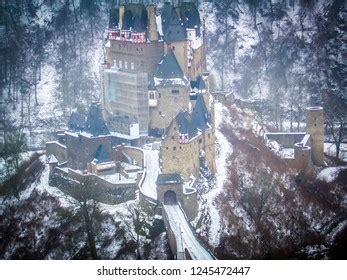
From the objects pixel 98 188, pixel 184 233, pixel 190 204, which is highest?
pixel 98 188

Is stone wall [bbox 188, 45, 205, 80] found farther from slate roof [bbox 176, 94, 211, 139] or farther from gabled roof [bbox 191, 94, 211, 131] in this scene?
gabled roof [bbox 191, 94, 211, 131]

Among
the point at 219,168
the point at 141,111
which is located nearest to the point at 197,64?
the point at 141,111

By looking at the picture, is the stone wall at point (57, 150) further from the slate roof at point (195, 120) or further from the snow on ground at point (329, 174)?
the snow on ground at point (329, 174)

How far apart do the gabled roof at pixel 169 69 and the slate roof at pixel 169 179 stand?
2.82 metres

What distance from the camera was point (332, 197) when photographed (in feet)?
51.5

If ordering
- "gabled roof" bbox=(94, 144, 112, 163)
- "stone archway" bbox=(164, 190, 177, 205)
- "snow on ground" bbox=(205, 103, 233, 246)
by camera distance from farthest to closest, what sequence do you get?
1. "gabled roof" bbox=(94, 144, 112, 163)
2. "stone archway" bbox=(164, 190, 177, 205)
3. "snow on ground" bbox=(205, 103, 233, 246)

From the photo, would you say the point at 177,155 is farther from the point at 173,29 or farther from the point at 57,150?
the point at 173,29

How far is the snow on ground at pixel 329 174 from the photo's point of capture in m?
16.6

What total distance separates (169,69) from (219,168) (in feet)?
8.02

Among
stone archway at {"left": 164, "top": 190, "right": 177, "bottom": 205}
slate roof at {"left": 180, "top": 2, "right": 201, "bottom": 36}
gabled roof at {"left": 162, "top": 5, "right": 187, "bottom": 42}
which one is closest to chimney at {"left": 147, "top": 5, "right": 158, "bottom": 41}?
gabled roof at {"left": 162, "top": 5, "right": 187, "bottom": 42}

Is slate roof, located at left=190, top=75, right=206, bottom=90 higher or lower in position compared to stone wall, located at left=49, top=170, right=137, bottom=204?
higher

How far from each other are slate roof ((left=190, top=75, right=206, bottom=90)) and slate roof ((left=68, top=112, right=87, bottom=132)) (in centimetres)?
253

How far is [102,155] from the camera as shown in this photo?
1705 cm

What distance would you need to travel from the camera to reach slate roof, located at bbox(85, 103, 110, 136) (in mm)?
17281
